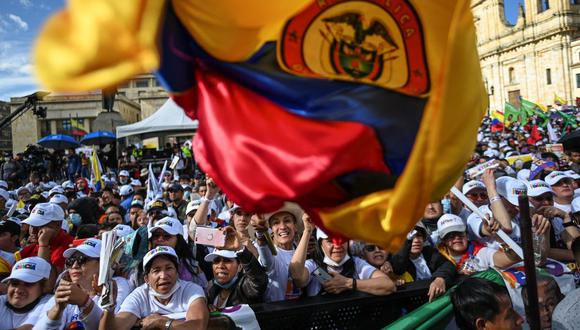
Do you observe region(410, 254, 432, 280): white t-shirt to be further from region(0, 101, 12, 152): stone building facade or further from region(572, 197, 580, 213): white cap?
region(0, 101, 12, 152): stone building facade

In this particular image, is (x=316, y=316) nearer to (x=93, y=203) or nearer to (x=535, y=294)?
(x=535, y=294)

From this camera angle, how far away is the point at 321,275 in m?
3.59

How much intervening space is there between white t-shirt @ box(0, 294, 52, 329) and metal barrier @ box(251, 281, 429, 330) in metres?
1.70

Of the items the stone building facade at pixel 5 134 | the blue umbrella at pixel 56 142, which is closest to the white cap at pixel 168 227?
the blue umbrella at pixel 56 142

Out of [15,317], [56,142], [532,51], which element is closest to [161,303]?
[15,317]

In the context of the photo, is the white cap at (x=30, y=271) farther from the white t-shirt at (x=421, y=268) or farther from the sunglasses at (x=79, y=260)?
the white t-shirt at (x=421, y=268)

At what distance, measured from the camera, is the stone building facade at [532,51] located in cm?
5466

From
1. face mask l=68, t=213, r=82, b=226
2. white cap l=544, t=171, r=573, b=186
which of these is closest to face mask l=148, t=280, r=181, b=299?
face mask l=68, t=213, r=82, b=226

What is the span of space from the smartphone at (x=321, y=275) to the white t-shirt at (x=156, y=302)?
2.87 ft

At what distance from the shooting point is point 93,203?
7.43 meters

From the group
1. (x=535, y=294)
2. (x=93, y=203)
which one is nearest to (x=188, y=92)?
(x=535, y=294)

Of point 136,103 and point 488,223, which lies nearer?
point 488,223

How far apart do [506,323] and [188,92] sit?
2.40m

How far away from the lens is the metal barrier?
3238 mm
